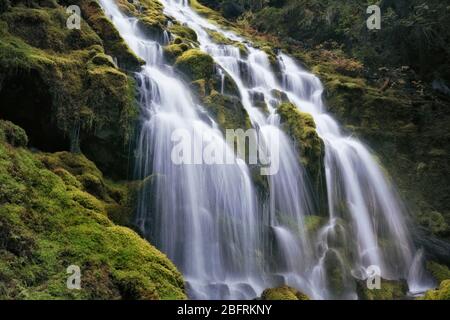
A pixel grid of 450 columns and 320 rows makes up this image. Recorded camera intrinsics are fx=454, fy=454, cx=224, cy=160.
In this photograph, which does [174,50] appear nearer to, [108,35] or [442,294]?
[108,35]

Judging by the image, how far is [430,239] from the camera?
13.4 m

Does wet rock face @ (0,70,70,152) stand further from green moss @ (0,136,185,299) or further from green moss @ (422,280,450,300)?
green moss @ (422,280,450,300)

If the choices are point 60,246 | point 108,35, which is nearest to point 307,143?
point 108,35

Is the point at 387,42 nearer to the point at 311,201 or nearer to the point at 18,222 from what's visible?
the point at 311,201

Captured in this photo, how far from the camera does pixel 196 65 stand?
13875 millimetres

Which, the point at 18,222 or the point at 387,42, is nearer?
the point at 18,222

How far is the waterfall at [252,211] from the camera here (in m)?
9.50

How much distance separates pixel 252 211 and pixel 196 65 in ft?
17.4

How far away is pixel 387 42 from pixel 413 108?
287 centimetres

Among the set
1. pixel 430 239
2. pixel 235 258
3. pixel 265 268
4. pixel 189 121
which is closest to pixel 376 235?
pixel 430 239

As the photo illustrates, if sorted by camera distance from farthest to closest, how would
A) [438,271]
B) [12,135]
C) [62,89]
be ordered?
[438,271]
[62,89]
[12,135]

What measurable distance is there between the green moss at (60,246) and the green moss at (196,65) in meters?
6.64

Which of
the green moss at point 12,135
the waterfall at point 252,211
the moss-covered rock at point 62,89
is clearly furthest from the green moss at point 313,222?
the green moss at point 12,135

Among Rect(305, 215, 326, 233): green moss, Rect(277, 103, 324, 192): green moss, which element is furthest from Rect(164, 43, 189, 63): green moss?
Rect(305, 215, 326, 233): green moss
